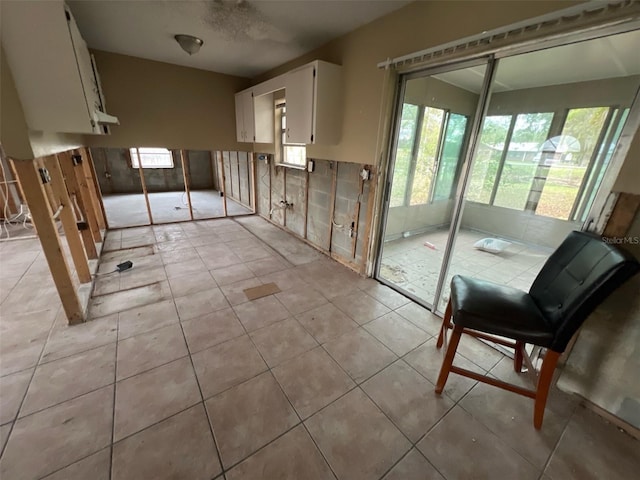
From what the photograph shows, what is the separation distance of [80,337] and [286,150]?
3.47 m

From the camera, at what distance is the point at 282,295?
251cm

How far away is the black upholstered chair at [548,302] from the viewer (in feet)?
3.77

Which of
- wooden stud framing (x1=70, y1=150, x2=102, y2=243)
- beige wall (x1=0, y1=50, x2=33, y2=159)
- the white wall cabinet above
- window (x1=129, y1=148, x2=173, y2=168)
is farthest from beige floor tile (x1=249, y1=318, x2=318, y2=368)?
window (x1=129, y1=148, x2=173, y2=168)

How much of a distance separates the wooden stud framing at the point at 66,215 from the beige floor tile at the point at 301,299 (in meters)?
1.94

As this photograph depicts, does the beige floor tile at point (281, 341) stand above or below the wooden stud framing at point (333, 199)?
below

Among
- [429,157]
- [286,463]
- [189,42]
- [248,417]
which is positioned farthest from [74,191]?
Result: [429,157]

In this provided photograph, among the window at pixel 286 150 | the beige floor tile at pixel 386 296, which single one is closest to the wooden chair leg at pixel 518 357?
the beige floor tile at pixel 386 296

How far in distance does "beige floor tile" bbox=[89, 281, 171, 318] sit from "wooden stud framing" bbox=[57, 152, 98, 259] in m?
1.07

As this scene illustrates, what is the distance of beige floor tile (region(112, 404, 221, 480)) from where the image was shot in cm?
113

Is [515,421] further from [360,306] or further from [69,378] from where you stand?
[69,378]

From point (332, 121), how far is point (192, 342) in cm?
251

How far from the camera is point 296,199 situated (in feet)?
13.2

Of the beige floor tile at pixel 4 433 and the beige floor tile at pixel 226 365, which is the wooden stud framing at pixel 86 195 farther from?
the beige floor tile at pixel 226 365

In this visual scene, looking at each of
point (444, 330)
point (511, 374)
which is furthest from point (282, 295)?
point (511, 374)
